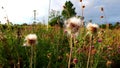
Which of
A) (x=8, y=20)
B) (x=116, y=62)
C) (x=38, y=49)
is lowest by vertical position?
(x=116, y=62)

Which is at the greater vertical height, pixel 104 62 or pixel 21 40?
pixel 21 40

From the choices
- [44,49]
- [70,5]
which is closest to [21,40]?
[44,49]

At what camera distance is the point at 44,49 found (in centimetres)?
504

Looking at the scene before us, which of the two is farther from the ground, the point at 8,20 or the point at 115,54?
the point at 8,20

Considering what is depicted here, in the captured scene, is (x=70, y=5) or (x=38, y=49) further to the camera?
(x=70, y=5)

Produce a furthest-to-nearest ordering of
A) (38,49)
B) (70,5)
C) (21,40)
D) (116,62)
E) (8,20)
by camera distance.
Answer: (70,5), (8,20), (116,62), (21,40), (38,49)

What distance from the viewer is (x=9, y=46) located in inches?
193

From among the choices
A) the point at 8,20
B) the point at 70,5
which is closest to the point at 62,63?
the point at 8,20

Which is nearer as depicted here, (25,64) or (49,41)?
(25,64)

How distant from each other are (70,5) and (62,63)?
36.6m

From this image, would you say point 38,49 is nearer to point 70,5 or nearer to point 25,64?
point 25,64

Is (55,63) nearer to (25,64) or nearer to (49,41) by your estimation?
(25,64)

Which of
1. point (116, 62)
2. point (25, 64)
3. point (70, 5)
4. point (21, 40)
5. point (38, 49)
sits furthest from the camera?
point (70, 5)

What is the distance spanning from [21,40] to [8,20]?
0.95m
